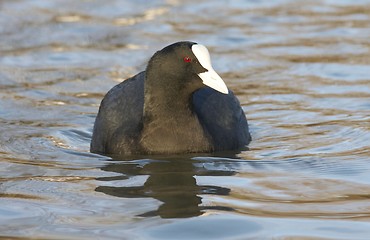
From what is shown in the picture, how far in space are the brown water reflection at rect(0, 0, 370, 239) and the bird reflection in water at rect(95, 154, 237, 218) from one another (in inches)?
0.4

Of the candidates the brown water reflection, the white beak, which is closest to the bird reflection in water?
the brown water reflection

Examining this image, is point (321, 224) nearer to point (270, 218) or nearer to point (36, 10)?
point (270, 218)

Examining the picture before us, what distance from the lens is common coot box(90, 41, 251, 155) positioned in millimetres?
7156

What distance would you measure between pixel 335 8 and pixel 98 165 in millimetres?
7000

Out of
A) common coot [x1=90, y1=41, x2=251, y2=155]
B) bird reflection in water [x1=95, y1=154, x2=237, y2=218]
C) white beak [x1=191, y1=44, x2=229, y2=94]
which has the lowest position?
bird reflection in water [x1=95, y1=154, x2=237, y2=218]

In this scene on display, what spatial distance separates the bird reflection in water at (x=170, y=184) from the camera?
578cm

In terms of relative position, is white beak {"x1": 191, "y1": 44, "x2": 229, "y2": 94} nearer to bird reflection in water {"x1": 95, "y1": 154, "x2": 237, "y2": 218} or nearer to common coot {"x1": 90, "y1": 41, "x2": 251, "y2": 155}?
common coot {"x1": 90, "y1": 41, "x2": 251, "y2": 155}

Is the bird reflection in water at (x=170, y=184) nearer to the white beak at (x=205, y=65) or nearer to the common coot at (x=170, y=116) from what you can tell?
the common coot at (x=170, y=116)

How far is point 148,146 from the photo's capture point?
727 centimetres

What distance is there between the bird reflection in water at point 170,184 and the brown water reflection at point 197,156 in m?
0.01

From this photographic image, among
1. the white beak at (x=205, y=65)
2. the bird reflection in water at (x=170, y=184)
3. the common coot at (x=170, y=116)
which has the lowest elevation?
the bird reflection in water at (x=170, y=184)

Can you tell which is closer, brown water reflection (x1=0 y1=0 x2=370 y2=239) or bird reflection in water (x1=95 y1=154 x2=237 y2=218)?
brown water reflection (x1=0 y1=0 x2=370 y2=239)

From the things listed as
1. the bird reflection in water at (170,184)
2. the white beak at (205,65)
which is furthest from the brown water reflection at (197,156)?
the white beak at (205,65)

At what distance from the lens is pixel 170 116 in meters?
7.32
